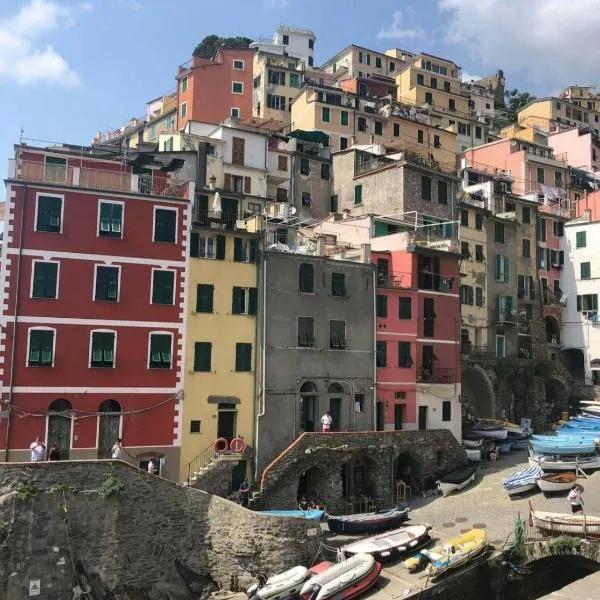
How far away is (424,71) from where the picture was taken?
95.6 m

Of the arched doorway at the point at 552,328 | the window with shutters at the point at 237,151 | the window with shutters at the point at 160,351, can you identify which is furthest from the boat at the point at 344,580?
the arched doorway at the point at 552,328

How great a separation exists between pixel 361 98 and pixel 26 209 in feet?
171

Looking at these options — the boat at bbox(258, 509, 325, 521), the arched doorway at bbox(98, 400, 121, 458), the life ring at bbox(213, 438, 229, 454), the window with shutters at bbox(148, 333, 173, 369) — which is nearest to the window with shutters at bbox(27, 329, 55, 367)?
the arched doorway at bbox(98, 400, 121, 458)

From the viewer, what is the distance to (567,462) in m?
38.9

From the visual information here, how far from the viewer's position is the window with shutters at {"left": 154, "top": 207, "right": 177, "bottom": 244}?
35875 mm

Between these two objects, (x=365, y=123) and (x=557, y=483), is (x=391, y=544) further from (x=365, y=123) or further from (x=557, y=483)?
(x=365, y=123)

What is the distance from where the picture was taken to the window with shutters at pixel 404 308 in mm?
43969

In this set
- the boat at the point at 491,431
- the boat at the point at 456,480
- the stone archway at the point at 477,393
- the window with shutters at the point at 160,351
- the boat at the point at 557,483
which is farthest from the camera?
the stone archway at the point at 477,393

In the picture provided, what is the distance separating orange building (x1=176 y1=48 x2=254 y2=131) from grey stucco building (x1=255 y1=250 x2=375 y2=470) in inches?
1527

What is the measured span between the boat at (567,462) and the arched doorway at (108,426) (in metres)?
24.0

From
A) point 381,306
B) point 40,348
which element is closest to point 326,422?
point 381,306

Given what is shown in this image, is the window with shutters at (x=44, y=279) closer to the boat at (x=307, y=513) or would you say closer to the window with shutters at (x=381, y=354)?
the boat at (x=307, y=513)

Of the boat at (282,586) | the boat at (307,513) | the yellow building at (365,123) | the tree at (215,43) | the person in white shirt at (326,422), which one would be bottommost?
the boat at (282,586)

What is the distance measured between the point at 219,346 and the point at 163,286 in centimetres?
452
